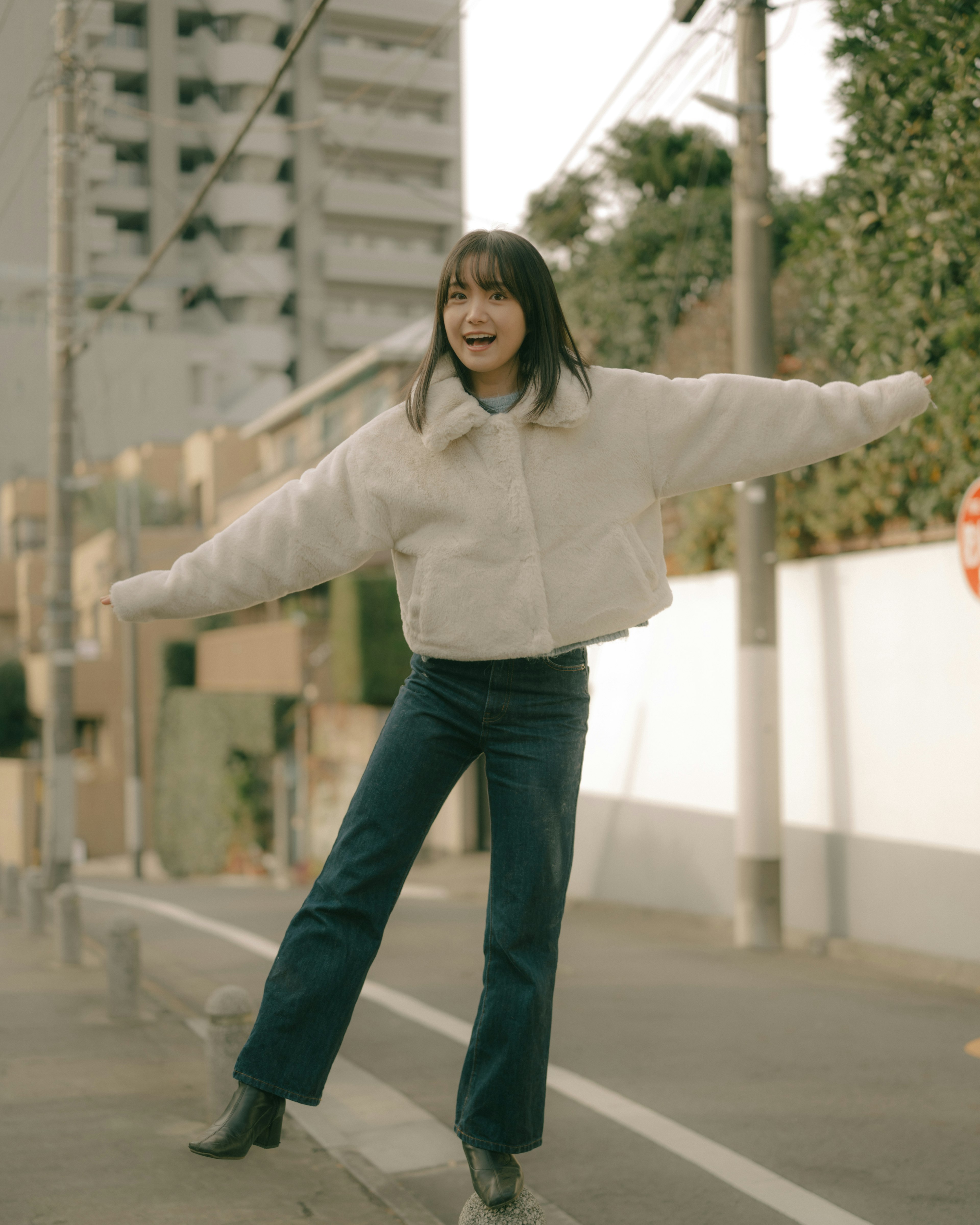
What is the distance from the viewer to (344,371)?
103 ft

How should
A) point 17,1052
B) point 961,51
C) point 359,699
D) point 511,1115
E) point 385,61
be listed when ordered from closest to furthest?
point 511,1115 → point 17,1052 → point 961,51 → point 359,699 → point 385,61

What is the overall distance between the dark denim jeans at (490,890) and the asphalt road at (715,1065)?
102 centimetres

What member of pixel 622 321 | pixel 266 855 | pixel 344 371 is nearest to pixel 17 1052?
pixel 622 321

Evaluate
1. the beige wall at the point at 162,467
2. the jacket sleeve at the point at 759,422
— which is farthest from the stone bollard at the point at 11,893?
the beige wall at the point at 162,467

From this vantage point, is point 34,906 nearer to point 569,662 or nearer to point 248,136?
point 569,662

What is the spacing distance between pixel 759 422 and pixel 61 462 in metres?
13.2

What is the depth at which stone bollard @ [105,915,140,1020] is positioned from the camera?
6.79 metres

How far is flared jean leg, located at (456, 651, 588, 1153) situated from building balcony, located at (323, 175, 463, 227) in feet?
206

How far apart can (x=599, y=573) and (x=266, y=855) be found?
2495 cm

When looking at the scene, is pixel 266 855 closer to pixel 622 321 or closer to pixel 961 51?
pixel 622 321

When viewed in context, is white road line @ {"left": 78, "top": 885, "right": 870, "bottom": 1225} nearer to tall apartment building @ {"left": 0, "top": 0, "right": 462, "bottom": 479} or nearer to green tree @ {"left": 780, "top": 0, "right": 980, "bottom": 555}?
green tree @ {"left": 780, "top": 0, "right": 980, "bottom": 555}

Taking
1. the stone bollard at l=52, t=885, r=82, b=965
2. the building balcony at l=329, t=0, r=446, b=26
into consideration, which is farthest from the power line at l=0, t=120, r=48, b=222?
the building balcony at l=329, t=0, r=446, b=26

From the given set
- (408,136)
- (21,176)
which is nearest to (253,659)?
(21,176)

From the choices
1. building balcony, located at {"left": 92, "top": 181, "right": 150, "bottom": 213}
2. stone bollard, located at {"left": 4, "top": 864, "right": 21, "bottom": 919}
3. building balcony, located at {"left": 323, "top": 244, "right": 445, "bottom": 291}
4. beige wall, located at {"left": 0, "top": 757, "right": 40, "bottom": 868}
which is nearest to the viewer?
stone bollard, located at {"left": 4, "top": 864, "right": 21, "bottom": 919}
